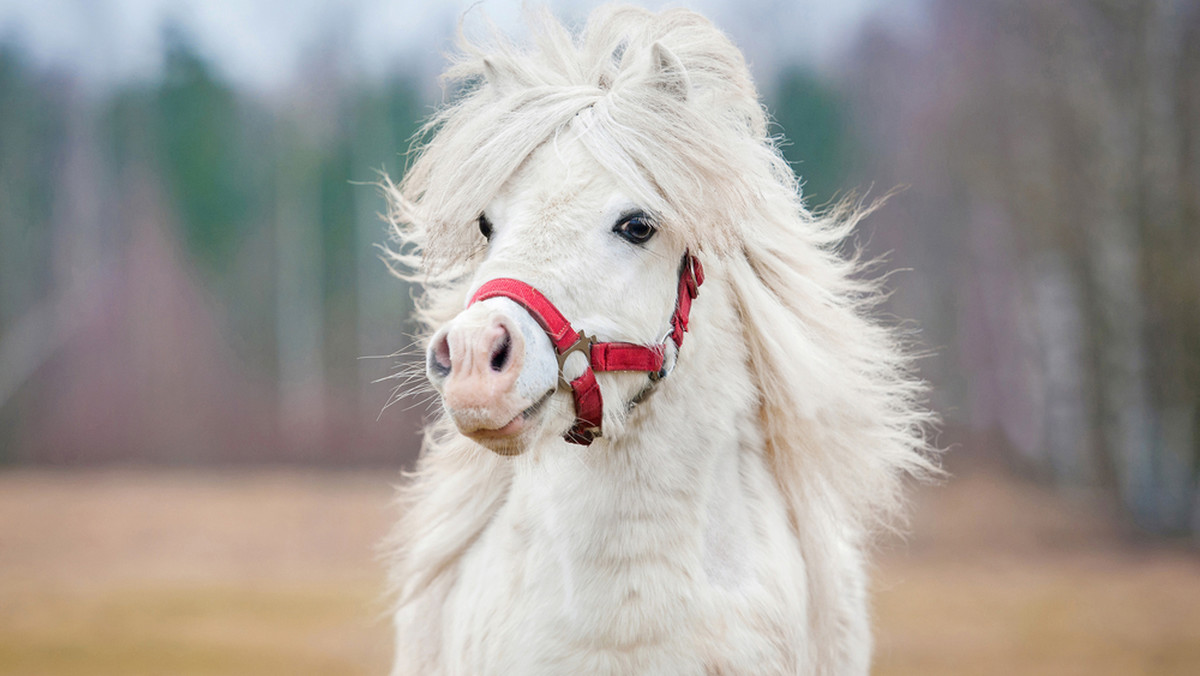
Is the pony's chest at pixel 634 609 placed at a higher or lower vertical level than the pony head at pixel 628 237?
lower

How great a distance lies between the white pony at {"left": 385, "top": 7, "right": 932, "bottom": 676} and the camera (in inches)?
89.4

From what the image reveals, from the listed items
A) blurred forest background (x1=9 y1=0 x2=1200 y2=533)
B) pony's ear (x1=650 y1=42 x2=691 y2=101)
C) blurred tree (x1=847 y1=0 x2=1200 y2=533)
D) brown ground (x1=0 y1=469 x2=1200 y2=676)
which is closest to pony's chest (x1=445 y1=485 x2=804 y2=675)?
pony's ear (x1=650 y1=42 x2=691 y2=101)

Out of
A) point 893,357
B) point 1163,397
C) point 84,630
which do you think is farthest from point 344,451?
point 893,357

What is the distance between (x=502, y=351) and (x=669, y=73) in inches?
37.5

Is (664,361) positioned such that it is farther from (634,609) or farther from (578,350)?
(634,609)

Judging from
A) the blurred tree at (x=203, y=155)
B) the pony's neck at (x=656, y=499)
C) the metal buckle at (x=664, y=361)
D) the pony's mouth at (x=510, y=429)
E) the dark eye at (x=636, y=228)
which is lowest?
the pony's neck at (x=656, y=499)

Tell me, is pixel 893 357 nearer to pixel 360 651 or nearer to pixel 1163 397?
pixel 360 651

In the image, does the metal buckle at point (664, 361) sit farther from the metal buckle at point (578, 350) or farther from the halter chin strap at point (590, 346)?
the metal buckle at point (578, 350)

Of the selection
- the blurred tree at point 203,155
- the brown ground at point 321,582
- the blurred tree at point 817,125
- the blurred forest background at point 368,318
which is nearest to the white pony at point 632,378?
the brown ground at point 321,582

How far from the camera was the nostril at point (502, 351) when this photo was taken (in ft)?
6.61

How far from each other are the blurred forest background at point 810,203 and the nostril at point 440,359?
1304cm

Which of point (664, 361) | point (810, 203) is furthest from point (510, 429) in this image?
point (810, 203)

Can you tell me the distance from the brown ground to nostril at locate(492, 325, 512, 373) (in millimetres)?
3812

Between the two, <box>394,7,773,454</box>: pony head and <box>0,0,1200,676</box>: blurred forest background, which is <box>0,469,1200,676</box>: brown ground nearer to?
<box>0,0,1200,676</box>: blurred forest background
